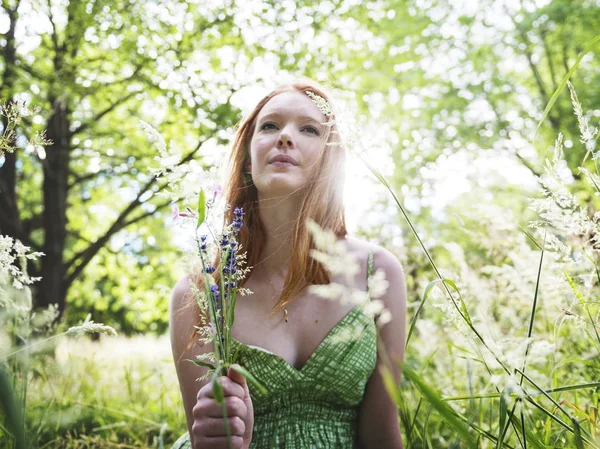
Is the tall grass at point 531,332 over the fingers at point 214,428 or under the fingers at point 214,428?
over

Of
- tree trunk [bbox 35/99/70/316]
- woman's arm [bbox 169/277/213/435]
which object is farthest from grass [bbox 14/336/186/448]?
tree trunk [bbox 35/99/70/316]

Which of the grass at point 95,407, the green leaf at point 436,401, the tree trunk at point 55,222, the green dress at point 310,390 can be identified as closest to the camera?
the green leaf at point 436,401

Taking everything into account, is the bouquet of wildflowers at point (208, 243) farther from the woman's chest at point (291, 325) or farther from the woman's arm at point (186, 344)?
the woman's chest at point (291, 325)

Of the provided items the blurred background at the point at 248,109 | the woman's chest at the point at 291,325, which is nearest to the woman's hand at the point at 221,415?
the blurred background at the point at 248,109

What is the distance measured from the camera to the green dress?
1840 mm

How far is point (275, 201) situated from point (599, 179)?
1.33 meters

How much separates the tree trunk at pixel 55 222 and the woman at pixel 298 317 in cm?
589

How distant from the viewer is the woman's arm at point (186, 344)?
1871 millimetres

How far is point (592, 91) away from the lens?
8.46 metres

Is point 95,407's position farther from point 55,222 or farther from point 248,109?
point 55,222

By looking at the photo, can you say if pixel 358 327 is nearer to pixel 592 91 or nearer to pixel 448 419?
pixel 448 419

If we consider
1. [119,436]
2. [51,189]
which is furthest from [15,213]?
[119,436]

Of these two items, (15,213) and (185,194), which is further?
(15,213)

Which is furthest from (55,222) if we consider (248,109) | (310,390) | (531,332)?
(531,332)
